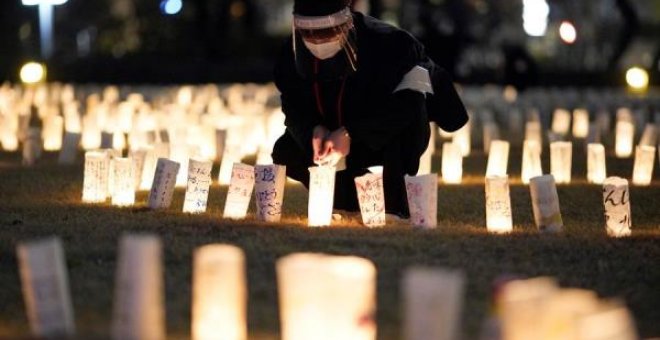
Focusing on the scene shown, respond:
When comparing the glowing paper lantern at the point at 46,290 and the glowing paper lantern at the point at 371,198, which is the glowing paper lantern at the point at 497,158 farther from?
the glowing paper lantern at the point at 46,290

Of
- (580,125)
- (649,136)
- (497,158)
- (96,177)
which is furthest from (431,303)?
(580,125)

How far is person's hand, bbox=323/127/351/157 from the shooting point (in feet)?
27.9

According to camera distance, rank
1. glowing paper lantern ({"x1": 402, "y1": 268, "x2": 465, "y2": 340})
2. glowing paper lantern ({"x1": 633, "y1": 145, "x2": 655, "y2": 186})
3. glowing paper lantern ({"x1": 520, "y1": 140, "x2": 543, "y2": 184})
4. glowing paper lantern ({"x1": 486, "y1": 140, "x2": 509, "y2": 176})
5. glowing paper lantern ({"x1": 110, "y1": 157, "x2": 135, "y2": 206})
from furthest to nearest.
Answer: glowing paper lantern ({"x1": 520, "y1": 140, "x2": 543, "y2": 184}), glowing paper lantern ({"x1": 486, "y1": 140, "x2": 509, "y2": 176}), glowing paper lantern ({"x1": 633, "y1": 145, "x2": 655, "y2": 186}), glowing paper lantern ({"x1": 110, "y1": 157, "x2": 135, "y2": 206}), glowing paper lantern ({"x1": 402, "y1": 268, "x2": 465, "y2": 340})

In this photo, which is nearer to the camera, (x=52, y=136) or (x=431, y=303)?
(x=431, y=303)

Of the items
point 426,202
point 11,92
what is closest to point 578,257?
point 426,202

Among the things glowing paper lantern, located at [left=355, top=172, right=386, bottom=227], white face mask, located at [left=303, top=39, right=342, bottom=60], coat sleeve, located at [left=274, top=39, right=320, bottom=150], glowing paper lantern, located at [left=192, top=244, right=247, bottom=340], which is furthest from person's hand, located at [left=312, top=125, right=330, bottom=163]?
glowing paper lantern, located at [left=192, top=244, right=247, bottom=340]

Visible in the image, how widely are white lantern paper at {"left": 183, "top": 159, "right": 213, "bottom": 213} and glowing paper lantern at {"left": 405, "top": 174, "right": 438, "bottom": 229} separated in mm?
1284

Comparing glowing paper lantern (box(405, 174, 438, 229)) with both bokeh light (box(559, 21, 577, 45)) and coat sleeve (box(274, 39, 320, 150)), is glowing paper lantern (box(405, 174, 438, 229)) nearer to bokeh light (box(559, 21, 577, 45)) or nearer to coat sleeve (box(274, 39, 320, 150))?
coat sleeve (box(274, 39, 320, 150))

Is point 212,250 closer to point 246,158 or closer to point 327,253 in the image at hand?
point 327,253

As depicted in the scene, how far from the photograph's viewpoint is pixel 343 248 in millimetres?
7578

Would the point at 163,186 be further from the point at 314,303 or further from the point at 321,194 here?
the point at 314,303

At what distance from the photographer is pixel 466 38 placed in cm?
2638

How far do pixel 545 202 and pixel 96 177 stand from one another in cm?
289

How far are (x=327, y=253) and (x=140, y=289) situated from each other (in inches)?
105
